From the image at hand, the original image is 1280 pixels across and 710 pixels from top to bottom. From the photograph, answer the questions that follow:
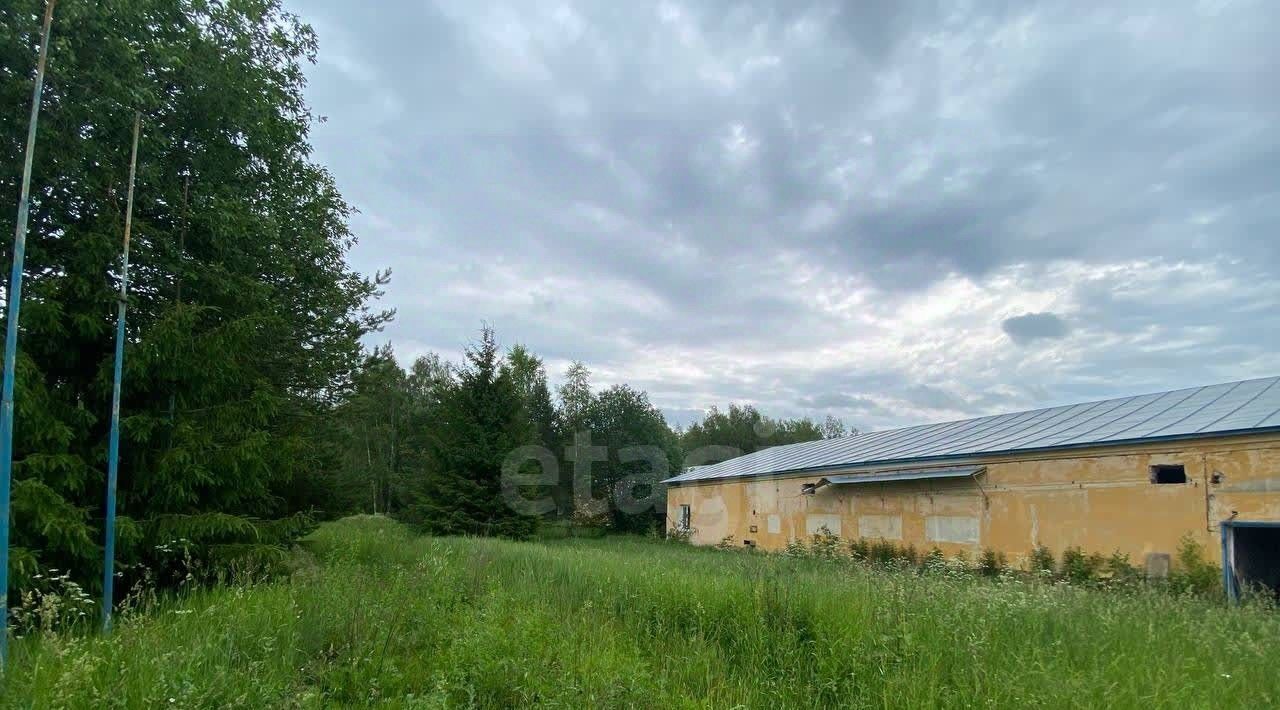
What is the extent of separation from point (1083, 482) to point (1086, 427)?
6.06 feet

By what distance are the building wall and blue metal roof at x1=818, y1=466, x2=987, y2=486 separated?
0.71 feet

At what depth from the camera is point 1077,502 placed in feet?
40.6

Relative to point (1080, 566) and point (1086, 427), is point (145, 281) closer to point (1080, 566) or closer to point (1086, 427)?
point (1080, 566)

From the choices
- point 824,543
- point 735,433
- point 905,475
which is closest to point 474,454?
point 824,543

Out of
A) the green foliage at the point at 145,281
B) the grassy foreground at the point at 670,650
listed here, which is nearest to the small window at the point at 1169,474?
the grassy foreground at the point at 670,650

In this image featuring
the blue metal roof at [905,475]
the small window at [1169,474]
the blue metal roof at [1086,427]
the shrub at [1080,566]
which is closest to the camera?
the small window at [1169,474]

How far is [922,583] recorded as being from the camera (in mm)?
6820

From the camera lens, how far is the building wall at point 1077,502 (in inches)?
406

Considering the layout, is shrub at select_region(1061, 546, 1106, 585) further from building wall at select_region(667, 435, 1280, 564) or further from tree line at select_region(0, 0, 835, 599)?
tree line at select_region(0, 0, 835, 599)

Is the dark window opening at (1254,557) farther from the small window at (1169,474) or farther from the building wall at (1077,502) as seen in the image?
the small window at (1169,474)

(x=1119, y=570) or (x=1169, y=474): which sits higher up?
(x=1169, y=474)

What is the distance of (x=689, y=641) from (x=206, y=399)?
7.20 meters

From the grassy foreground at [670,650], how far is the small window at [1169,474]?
5835mm

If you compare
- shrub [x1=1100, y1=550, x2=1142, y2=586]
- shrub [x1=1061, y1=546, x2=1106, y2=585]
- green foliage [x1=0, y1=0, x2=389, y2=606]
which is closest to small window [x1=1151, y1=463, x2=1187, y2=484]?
shrub [x1=1100, y1=550, x2=1142, y2=586]
